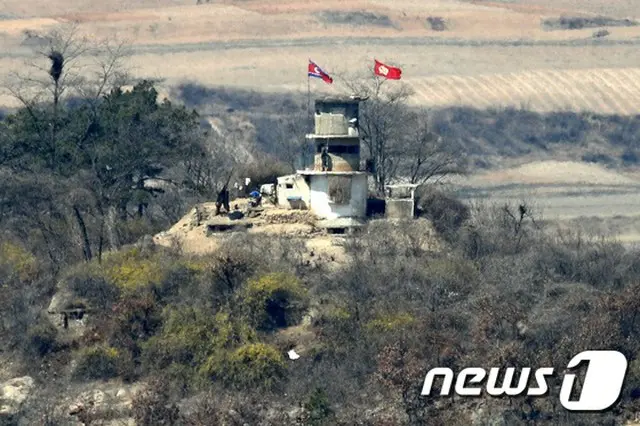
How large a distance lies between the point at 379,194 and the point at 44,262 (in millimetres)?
10646

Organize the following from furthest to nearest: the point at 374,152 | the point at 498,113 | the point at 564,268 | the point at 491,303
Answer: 1. the point at 498,113
2. the point at 374,152
3. the point at 564,268
4. the point at 491,303

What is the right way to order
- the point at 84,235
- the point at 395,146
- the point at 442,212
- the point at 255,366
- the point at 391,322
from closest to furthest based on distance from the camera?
1. the point at 255,366
2. the point at 391,322
3. the point at 442,212
4. the point at 84,235
5. the point at 395,146

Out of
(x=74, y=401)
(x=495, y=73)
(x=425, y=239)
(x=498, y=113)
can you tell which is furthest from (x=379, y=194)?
(x=495, y=73)

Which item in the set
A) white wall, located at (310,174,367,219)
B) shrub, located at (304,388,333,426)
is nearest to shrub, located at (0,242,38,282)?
white wall, located at (310,174,367,219)

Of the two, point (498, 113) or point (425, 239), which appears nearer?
point (425, 239)

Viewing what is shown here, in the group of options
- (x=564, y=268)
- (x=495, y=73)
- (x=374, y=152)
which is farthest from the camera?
(x=495, y=73)

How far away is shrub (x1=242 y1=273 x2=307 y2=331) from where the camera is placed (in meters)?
76.9

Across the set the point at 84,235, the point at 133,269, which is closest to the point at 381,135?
the point at 84,235

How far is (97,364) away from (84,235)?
10.8m

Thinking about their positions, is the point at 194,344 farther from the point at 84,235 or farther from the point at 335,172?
the point at 84,235

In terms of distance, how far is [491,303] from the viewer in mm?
76250

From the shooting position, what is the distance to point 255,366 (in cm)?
7312

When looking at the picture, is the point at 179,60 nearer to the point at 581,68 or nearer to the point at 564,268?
the point at 581,68

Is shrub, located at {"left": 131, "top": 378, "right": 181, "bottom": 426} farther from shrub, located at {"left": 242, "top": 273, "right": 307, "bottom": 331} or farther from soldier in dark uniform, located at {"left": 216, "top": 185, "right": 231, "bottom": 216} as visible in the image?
soldier in dark uniform, located at {"left": 216, "top": 185, "right": 231, "bottom": 216}
